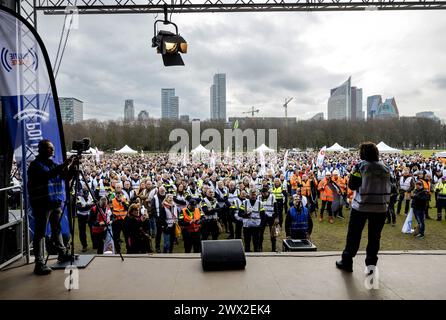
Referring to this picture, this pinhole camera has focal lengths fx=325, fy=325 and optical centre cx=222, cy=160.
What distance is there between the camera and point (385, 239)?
9.83m

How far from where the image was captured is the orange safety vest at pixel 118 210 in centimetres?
825

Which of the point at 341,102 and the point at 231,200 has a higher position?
the point at 341,102

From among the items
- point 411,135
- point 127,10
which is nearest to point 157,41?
point 127,10

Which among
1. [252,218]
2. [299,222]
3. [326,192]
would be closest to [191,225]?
[252,218]

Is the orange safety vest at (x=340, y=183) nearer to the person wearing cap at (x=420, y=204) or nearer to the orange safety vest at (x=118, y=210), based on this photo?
the person wearing cap at (x=420, y=204)

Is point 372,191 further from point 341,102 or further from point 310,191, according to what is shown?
point 341,102

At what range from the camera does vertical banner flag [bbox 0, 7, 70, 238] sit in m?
4.87

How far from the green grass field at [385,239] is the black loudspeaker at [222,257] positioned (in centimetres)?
433

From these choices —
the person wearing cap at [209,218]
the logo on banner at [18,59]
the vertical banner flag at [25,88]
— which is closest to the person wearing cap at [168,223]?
the person wearing cap at [209,218]

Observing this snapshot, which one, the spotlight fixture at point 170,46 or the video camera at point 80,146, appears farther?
the spotlight fixture at point 170,46

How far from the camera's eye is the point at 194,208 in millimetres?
8086

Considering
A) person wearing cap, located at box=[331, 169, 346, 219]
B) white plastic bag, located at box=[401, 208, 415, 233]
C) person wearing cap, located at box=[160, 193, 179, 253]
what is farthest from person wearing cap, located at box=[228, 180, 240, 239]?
white plastic bag, located at box=[401, 208, 415, 233]

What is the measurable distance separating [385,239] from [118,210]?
7.81m

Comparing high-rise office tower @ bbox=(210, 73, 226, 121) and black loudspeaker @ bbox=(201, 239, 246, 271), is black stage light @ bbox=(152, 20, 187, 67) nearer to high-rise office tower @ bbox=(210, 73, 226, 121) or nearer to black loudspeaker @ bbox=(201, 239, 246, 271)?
black loudspeaker @ bbox=(201, 239, 246, 271)
